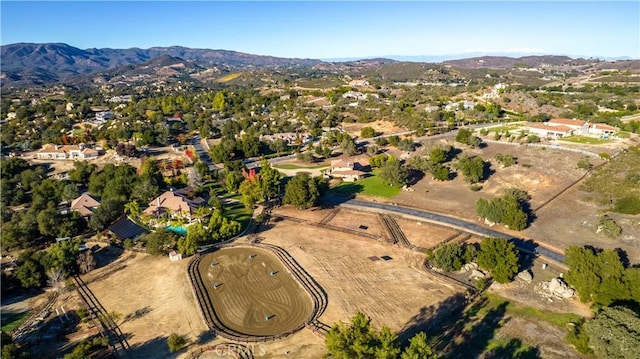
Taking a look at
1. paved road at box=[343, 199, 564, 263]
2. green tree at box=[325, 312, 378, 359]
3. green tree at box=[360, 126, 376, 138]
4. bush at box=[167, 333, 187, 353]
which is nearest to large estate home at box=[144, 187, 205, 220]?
bush at box=[167, 333, 187, 353]

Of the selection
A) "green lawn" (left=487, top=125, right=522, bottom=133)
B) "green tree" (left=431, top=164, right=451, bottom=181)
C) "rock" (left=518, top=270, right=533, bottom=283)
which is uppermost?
"green lawn" (left=487, top=125, right=522, bottom=133)

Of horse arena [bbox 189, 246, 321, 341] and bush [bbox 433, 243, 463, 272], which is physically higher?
bush [bbox 433, 243, 463, 272]

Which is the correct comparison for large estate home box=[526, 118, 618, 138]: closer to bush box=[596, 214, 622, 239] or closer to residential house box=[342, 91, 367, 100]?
bush box=[596, 214, 622, 239]

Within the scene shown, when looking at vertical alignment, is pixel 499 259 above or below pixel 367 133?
below

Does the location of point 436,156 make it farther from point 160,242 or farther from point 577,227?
point 160,242

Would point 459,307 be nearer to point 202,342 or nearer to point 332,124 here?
point 202,342

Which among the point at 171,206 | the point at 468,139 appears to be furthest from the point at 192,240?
the point at 468,139

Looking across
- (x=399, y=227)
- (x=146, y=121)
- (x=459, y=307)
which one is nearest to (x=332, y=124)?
(x=146, y=121)
